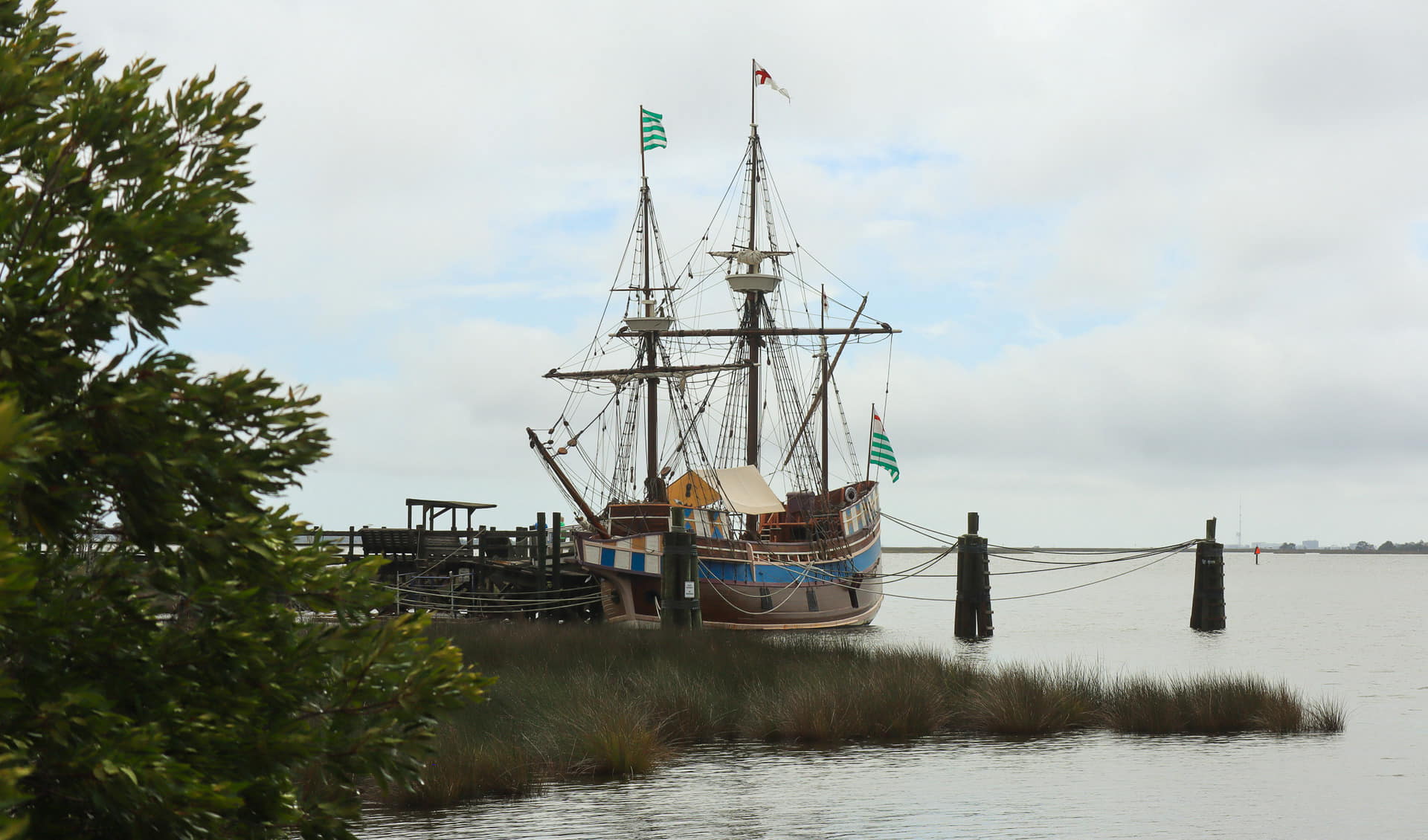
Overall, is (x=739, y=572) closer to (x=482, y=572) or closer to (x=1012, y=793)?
(x=482, y=572)

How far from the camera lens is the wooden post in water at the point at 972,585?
37781 mm

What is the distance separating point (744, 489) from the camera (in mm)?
43969

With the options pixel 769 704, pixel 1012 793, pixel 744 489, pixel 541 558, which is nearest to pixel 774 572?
pixel 744 489

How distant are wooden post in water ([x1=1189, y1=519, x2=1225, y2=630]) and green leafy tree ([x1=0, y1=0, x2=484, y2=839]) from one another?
128 ft

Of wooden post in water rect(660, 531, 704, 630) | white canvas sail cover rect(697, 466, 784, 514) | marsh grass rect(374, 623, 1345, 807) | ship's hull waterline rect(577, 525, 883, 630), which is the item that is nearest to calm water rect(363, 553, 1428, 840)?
marsh grass rect(374, 623, 1345, 807)

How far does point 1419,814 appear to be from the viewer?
15.1 meters

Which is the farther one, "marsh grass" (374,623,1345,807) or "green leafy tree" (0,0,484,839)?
"marsh grass" (374,623,1345,807)

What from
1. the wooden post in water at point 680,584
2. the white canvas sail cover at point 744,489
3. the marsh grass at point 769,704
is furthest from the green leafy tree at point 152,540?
the white canvas sail cover at point 744,489

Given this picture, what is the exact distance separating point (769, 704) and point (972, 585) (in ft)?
68.4

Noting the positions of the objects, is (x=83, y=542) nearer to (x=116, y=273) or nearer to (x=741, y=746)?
(x=116, y=273)

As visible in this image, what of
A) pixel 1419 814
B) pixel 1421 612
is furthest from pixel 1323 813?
pixel 1421 612

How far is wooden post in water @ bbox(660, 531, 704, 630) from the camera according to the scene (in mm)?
28547

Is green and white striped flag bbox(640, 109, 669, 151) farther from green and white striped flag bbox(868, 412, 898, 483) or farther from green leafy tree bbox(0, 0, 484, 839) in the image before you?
green leafy tree bbox(0, 0, 484, 839)

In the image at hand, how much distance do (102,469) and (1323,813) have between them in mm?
13708
